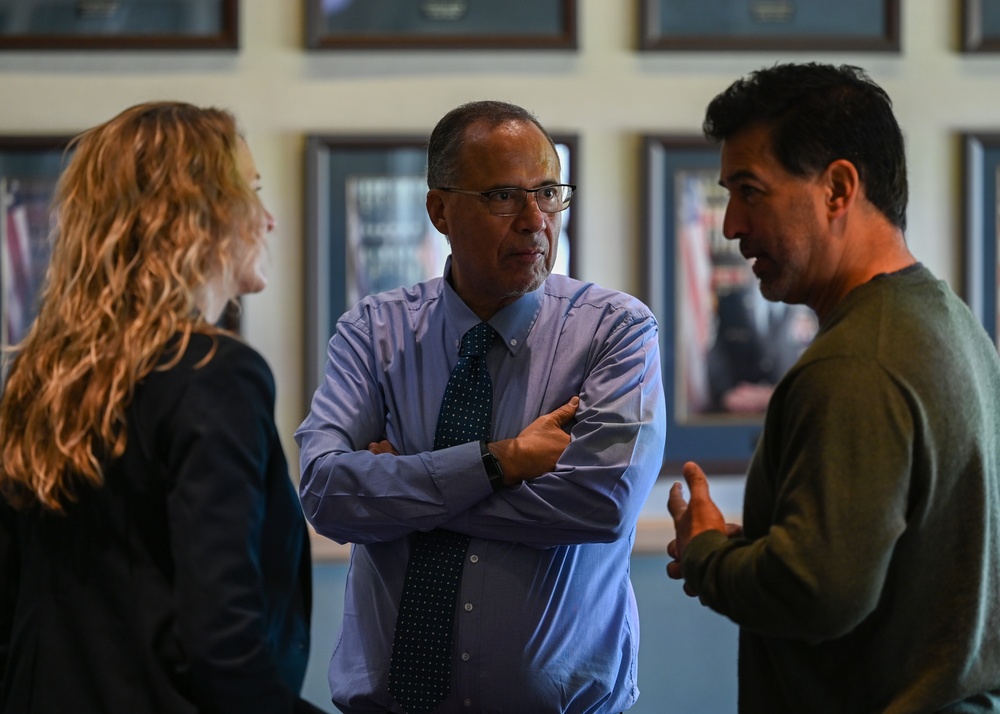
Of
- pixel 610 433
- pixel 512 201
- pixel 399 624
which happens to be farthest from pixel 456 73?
pixel 399 624

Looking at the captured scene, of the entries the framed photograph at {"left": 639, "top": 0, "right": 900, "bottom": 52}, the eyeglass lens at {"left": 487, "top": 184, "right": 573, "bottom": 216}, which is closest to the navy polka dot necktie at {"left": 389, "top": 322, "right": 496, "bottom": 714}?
the eyeglass lens at {"left": 487, "top": 184, "right": 573, "bottom": 216}

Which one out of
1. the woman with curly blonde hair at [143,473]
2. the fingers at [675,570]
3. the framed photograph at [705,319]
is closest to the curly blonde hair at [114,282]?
the woman with curly blonde hair at [143,473]

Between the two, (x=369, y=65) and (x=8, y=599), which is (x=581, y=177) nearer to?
(x=369, y=65)

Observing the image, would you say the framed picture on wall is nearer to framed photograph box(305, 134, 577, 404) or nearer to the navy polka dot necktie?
framed photograph box(305, 134, 577, 404)

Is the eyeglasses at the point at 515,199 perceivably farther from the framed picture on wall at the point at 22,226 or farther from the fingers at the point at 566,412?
the framed picture on wall at the point at 22,226

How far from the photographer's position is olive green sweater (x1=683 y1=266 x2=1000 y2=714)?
1163 millimetres

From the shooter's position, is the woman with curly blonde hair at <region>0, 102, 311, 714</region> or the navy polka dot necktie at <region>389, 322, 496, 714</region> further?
the navy polka dot necktie at <region>389, 322, 496, 714</region>

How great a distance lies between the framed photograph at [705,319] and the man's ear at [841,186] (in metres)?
1.47

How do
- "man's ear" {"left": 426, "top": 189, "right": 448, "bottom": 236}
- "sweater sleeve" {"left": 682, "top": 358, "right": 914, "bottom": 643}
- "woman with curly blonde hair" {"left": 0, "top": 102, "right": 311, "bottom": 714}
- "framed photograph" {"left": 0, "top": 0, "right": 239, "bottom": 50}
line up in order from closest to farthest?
"sweater sleeve" {"left": 682, "top": 358, "right": 914, "bottom": 643} < "woman with curly blonde hair" {"left": 0, "top": 102, "right": 311, "bottom": 714} < "man's ear" {"left": 426, "top": 189, "right": 448, "bottom": 236} < "framed photograph" {"left": 0, "top": 0, "right": 239, "bottom": 50}

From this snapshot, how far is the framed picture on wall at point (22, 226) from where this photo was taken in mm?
2717

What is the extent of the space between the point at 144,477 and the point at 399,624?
25.2 inches

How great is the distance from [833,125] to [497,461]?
77cm

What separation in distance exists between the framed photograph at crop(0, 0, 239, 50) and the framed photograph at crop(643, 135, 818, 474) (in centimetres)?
117

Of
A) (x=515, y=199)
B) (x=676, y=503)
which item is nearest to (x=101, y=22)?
(x=515, y=199)
